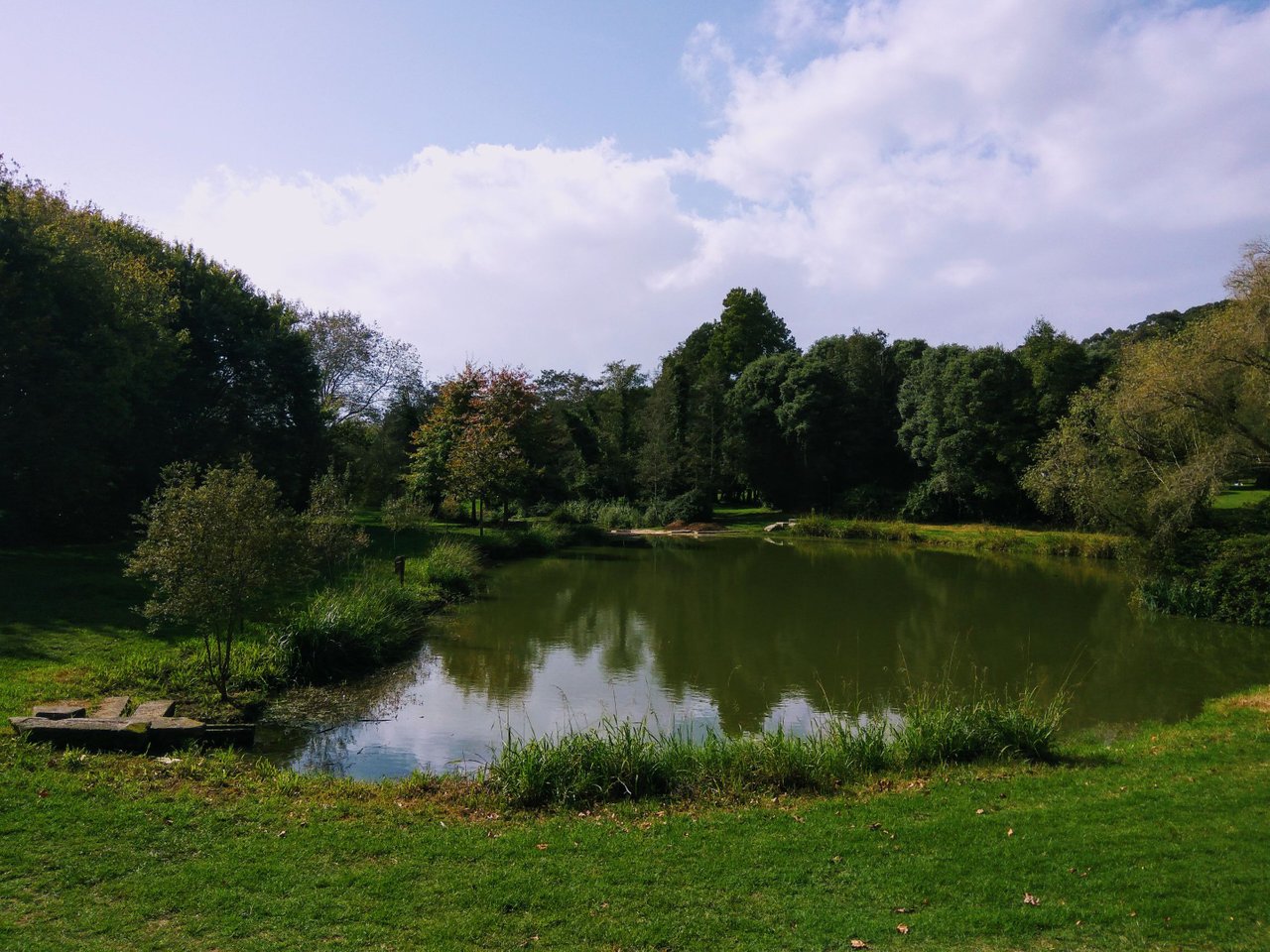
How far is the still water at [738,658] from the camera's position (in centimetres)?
1042

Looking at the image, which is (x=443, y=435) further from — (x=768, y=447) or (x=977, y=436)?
(x=977, y=436)

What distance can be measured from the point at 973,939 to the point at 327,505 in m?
13.9

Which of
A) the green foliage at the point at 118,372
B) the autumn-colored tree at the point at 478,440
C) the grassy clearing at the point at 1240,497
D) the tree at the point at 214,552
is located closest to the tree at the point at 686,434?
the autumn-colored tree at the point at 478,440

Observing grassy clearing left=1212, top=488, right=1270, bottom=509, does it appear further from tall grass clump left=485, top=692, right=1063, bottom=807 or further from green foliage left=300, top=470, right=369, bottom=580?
green foliage left=300, top=470, right=369, bottom=580

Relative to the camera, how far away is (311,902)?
4578mm

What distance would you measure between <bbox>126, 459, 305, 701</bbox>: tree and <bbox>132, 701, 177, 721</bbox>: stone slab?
1.07 metres

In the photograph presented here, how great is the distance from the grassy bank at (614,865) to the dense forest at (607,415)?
14.7 m

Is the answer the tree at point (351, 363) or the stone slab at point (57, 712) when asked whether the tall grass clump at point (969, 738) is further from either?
the tree at point (351, 363)

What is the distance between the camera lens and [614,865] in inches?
206

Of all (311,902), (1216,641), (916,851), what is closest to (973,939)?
(916,851)

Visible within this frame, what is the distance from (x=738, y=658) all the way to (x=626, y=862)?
8.89 m

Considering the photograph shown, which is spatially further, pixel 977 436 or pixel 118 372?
pixel 977 436

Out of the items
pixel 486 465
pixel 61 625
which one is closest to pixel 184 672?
pixel 61 625

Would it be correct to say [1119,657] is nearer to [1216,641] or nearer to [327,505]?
[1216,641]
